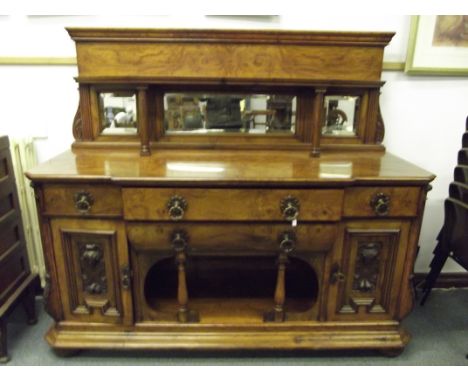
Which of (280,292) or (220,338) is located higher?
(280,292)

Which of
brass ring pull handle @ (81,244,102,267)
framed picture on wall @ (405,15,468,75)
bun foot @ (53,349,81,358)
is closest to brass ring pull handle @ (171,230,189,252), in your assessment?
brass ring pull handle @ (81,244,102,267)

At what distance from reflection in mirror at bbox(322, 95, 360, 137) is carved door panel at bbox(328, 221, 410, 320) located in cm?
51

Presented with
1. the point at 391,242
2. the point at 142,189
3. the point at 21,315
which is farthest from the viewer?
the point at 21,315

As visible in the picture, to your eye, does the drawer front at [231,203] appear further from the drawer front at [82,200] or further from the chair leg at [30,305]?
the chair leg at [30,305]

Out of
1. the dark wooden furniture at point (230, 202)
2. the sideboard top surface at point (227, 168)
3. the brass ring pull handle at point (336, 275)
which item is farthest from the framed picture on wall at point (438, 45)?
the brass ring pull handle at point (336, 275)

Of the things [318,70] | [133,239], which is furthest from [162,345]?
[318,70]

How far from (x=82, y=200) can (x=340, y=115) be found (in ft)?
3.86

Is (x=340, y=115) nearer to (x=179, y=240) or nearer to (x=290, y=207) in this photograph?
(x=290, y=207)

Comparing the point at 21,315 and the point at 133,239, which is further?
the point at 21,315

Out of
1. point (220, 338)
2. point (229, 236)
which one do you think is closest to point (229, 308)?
point (220, 338)

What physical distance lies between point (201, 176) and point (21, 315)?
1.27 metres

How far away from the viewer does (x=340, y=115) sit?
1.67 metres

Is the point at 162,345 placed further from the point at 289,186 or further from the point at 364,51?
the point at 364,51

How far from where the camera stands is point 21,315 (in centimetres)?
178
